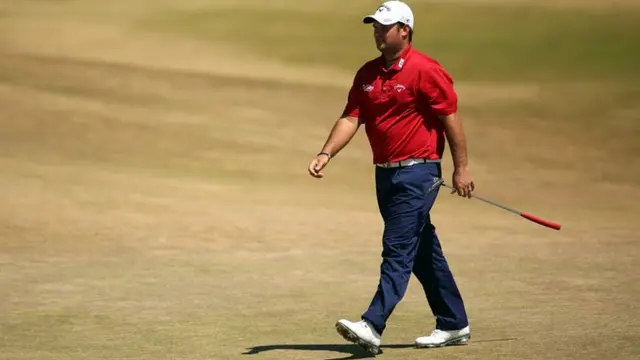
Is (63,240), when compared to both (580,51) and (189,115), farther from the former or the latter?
(580,51)

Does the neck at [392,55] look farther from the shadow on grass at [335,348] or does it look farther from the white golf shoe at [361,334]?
the shadow on grass at [335,348]

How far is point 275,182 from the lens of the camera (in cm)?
1662

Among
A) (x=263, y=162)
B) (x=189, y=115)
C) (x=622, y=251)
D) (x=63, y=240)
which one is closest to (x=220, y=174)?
(x=263, y=162)

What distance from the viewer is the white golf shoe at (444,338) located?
331 inches

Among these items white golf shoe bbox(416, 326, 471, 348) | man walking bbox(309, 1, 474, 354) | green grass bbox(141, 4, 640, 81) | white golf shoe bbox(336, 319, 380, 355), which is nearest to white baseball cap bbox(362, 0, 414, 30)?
man walking bbox(309, 1, 474, 354)

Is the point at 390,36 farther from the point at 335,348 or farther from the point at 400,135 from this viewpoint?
the point at 335,348

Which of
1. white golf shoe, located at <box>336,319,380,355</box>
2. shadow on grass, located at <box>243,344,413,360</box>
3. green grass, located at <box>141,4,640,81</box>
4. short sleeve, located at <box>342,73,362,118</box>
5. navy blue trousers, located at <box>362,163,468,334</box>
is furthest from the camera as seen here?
green grass, located at <box>141,4,640,81</box>

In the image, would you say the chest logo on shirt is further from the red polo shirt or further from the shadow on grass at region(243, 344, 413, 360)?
the shadow on grass at region(243, 344, 413, 360)

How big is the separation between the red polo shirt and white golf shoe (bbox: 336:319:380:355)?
39.5 inches

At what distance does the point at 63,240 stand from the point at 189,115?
7.24 m

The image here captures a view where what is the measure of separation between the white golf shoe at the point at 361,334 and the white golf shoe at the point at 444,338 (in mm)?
495

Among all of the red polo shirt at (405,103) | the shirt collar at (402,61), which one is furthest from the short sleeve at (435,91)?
the shirt collar at (402,61)

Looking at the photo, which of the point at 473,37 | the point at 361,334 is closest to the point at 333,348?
the point at 361,334

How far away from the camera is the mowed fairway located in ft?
29.9
